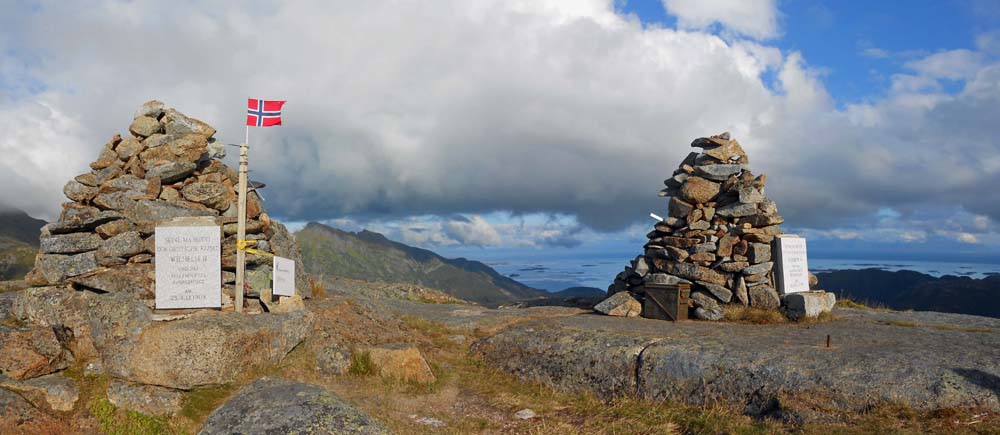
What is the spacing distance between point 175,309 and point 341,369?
3495mm

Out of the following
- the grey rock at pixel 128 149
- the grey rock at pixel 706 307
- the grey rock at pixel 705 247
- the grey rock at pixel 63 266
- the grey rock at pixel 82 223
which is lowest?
the grey rock at pixel 706 307

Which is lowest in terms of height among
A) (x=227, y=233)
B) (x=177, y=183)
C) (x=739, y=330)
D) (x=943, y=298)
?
(x=943, y=298)

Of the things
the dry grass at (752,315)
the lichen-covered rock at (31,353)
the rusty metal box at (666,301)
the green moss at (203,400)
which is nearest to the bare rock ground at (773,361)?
the dry grass at (752,315)

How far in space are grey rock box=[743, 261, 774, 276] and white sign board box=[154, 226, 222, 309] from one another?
1299cm

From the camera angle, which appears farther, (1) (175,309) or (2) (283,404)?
(1) (175,309)

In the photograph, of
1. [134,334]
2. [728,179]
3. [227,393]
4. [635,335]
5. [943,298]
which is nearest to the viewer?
[227,393]

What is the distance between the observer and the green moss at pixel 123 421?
351 inches

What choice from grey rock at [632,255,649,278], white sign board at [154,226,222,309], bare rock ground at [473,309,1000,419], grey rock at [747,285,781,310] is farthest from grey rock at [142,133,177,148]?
grey rock at [747,285,781,310]

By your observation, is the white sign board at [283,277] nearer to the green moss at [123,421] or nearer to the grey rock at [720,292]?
the green moss at [123,421]

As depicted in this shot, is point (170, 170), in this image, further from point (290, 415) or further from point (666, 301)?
point (666, 301)

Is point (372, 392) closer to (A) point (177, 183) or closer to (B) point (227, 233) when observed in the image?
(B) point (227, 233)

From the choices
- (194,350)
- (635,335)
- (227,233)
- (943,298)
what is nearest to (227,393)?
(194,350)

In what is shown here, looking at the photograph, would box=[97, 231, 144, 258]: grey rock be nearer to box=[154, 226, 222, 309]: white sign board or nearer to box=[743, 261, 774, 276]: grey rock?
box=[154, 226, 222, 309]: white sign board

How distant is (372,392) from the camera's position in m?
10.3
